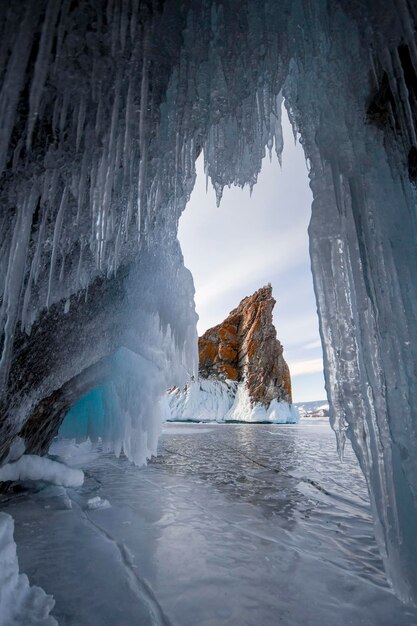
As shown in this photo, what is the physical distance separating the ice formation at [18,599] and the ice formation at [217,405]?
4184cm

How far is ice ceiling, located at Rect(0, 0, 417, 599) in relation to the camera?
183cm

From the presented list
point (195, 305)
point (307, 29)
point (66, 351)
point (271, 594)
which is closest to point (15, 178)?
point (307, 29)

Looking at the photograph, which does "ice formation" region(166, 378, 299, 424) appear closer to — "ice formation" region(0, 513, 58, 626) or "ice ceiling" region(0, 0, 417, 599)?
"ice formation" region(0, 513, 58, 626)

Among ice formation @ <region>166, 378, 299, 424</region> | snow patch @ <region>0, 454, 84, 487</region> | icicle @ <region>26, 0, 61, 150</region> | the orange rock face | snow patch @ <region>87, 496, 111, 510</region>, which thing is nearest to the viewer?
icicle @ <region>26, 0, 61, 150</region>

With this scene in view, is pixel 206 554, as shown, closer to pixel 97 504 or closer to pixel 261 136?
pixel 97 504

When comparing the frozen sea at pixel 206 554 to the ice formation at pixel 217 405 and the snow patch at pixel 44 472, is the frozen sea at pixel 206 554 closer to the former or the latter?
the snow patch at pixel 44 472

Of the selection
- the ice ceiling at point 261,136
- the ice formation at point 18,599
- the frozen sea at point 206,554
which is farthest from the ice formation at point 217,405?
the ice ceiling at point 261,136

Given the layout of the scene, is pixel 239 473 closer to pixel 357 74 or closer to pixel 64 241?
pixel 64 241

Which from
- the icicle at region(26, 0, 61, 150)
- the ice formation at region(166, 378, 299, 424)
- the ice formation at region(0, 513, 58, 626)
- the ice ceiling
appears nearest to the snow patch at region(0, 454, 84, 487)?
the ice ceiling

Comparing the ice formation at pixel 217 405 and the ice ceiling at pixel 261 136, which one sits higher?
the ice ceiling at pixel 261 136

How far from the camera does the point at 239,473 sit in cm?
642

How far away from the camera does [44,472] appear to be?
18.0 feet

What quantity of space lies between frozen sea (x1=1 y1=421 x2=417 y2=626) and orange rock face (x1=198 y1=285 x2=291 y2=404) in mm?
39535

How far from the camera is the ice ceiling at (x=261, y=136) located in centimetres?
183
